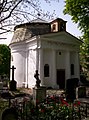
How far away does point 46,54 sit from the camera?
1037 inches

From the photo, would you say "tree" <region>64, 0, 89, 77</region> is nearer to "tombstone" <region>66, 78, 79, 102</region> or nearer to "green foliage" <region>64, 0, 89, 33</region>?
"green foliage" <region>64, 0, 89, 33</region>

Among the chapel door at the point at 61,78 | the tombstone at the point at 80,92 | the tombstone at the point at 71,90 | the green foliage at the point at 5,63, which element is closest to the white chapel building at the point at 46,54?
the chapel door at the point at 61,78

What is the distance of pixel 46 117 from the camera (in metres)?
7.59

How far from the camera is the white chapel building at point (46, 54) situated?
2541 centimetres

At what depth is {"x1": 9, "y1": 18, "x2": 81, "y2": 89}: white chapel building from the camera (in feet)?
83.4

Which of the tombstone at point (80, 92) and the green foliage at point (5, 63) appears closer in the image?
the tombstone at point (80, 92)

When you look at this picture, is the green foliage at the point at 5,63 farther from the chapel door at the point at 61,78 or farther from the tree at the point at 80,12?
the tree at the point at 80,12

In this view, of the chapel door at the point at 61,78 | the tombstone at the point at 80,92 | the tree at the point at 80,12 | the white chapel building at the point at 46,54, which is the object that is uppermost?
the tree at the point at 80,12

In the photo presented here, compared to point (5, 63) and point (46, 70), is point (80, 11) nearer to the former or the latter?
point (46, 70)

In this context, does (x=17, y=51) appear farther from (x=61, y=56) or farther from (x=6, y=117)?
(x=6, y=117)

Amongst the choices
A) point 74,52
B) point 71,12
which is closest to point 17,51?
point 74,52

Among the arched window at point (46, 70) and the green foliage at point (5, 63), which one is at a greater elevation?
the green foliage at point (5, 63)

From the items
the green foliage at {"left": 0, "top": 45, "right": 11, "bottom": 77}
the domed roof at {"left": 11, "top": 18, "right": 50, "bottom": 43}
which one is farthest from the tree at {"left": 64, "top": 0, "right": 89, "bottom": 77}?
the green foliage at {"left": 0, "top": 45, "right": 11, "bottom": 77}

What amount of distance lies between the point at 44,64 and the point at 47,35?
3518 millimetres
